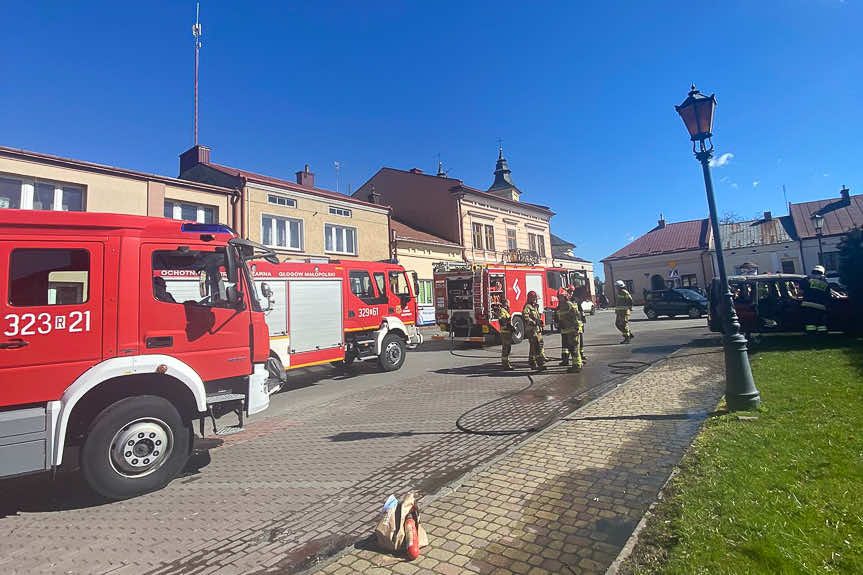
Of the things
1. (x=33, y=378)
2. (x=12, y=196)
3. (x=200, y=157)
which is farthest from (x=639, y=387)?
(x=200, y=157)

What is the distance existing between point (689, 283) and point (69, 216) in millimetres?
49011

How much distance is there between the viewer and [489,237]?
32.8 meters

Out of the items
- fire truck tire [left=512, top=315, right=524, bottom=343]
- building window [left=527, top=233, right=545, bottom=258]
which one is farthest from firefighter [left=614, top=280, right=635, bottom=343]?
building window [left=527, top=233, right=545, bottom=258]

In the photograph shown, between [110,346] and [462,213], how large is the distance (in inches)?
1070

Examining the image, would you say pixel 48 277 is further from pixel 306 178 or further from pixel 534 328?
pixel 306 178

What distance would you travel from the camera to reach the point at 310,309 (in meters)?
9.80

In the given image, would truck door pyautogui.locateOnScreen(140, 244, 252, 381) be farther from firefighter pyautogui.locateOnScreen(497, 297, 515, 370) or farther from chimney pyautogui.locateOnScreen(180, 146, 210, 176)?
chimney pyautogui.locateOnScreen(180, 146, 210, 176)

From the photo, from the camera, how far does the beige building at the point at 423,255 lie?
2548cm

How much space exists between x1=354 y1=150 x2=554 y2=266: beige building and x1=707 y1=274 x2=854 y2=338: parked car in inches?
740

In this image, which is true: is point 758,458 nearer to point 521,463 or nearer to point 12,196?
point 521,463

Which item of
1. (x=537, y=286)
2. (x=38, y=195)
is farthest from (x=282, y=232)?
(x=537, y=286)

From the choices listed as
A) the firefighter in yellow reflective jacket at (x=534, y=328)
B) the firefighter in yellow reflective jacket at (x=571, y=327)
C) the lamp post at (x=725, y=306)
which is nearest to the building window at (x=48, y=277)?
the lamp post at (x=725, y=306)

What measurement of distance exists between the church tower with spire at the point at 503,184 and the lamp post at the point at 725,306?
123ft

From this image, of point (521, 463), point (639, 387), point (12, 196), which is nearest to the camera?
point (521, 463)
